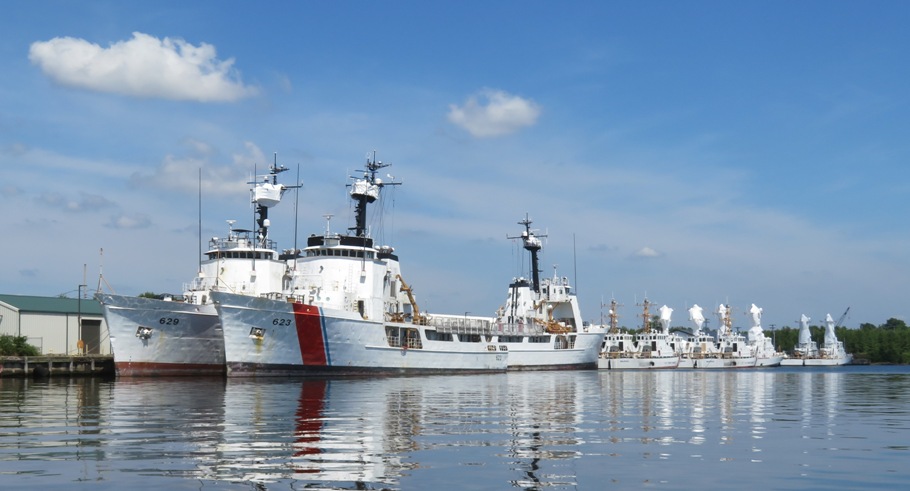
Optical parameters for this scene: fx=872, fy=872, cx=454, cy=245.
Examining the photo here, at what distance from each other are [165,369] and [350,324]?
34.8 feet

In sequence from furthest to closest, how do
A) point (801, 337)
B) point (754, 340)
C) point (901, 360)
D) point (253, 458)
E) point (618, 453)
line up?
1. point (901, 360)
2. point (801, 337)
3. point (754, 340)
4. point (618, 453)
5. point (253, 458)

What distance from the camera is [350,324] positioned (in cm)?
5069

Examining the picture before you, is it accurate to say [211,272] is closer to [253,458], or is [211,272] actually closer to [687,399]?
[687,399]

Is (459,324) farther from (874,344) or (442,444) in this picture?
(874,344)

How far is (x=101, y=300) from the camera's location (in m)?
47.0

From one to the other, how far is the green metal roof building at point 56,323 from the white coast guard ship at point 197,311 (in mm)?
9109

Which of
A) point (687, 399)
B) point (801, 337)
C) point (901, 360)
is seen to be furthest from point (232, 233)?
point (901, 360)

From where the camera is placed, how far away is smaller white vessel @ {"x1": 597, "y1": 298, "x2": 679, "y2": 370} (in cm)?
8694

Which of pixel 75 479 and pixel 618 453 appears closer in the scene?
pixel 75 479

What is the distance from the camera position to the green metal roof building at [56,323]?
180ft

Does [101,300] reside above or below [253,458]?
above

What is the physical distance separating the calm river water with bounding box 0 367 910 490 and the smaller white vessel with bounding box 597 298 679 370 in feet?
185

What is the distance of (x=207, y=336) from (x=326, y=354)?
24.3ft

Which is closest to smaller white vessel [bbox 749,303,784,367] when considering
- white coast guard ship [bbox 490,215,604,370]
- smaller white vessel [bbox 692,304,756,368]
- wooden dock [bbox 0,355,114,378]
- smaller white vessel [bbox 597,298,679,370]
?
smaller white vessel [bbox 692,304,756,368]
